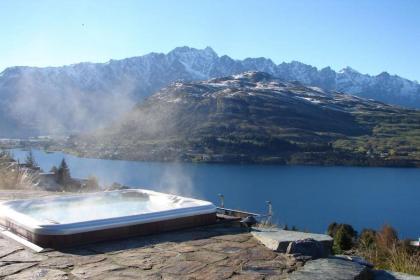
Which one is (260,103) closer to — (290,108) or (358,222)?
(290,108)

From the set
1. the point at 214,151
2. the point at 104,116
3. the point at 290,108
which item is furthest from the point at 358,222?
the point at 104,116

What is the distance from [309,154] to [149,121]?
43730 mm

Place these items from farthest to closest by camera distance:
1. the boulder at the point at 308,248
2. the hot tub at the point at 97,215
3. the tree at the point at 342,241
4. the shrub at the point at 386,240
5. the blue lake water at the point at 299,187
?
the blue lake water at the point at 299,187, the tree at the point at 342,241, the shrub at the point at 386,240, the hot tub at the point at 97,215, the boulder at the point at 308,248

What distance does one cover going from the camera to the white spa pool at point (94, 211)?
13.2 feet

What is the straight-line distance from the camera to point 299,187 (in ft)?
193

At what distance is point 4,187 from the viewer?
8.34 metres

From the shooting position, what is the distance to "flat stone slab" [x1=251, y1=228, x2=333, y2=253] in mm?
3801

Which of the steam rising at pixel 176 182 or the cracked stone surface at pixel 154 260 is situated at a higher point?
the cracked stone surface at pixel 154 260

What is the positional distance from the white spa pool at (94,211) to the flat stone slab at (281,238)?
0.87m

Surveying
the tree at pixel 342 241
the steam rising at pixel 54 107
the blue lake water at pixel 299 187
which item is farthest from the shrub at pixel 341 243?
the steam rising at pixel 54 107

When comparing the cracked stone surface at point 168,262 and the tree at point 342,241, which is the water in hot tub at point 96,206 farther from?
A: the tree at point 342,241

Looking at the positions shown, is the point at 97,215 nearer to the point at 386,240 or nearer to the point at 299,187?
the point at 386,240

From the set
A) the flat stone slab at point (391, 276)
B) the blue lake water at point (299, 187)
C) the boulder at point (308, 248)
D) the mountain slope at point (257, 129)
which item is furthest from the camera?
the mountain slope at point (257, 129)

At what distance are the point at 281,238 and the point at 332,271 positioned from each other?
0.84 meters
